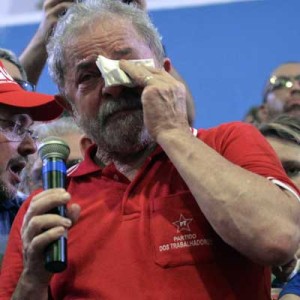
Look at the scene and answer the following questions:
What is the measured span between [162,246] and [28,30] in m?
2.47

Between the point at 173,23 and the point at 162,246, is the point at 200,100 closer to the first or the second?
the point at 173,23

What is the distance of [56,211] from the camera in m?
1.17

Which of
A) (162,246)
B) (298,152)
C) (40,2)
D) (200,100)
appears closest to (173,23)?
(200,100)

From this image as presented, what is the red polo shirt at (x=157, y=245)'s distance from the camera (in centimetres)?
125

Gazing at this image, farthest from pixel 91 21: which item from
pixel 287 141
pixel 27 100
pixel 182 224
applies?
pixel 287 141

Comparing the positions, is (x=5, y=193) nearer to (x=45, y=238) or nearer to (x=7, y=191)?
(x=7, y=191)

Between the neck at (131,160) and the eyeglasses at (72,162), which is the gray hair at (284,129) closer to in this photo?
the eyeglasses at (72,162)

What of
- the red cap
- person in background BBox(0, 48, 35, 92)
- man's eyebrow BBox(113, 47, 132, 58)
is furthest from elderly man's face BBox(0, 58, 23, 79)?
man's eyebrow BBox(113, 47, 132, 58)

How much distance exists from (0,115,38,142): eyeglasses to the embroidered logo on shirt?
2.14 feet

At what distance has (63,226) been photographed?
114 cm

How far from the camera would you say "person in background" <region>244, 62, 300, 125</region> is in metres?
2.78

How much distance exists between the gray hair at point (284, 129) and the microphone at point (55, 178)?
97 centimetres

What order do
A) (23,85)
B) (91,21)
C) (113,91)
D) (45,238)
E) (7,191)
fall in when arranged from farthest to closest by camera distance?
(23,85) → (7,191) → (91,21) → (113,91) → (45,238)

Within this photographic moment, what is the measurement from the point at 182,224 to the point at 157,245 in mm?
59
